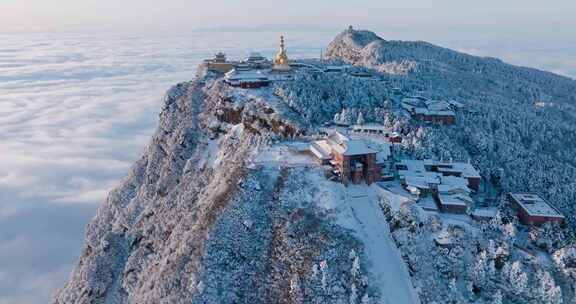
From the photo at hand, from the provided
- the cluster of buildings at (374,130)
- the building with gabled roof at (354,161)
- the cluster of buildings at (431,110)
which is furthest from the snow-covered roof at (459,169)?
the cluster of buildings at (431,110)

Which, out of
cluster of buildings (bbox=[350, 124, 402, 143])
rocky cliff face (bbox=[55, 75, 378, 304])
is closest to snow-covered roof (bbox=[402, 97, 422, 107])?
cluster of buildings (bbox=[350, 124, 402, 143])

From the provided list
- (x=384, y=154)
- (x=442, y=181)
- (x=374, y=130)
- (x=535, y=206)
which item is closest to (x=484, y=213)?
(x=442, y=181)

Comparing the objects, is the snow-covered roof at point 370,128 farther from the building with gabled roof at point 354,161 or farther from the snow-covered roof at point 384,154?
the building with gabled roof at point 354,161

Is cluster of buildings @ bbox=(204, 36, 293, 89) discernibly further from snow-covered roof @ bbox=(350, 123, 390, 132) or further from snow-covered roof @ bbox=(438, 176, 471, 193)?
snow-covered roof @ bbox=(438, 176, 471, 193)

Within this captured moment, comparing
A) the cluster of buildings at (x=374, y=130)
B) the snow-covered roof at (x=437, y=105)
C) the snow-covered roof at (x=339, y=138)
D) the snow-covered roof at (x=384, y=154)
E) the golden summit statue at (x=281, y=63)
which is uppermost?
the golden summit statue at (x=281, y=63)

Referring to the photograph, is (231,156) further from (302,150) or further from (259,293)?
(259,293)

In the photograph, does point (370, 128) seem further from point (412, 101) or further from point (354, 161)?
point (354, 161)

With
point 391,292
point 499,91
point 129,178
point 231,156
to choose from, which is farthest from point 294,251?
point 499,91
